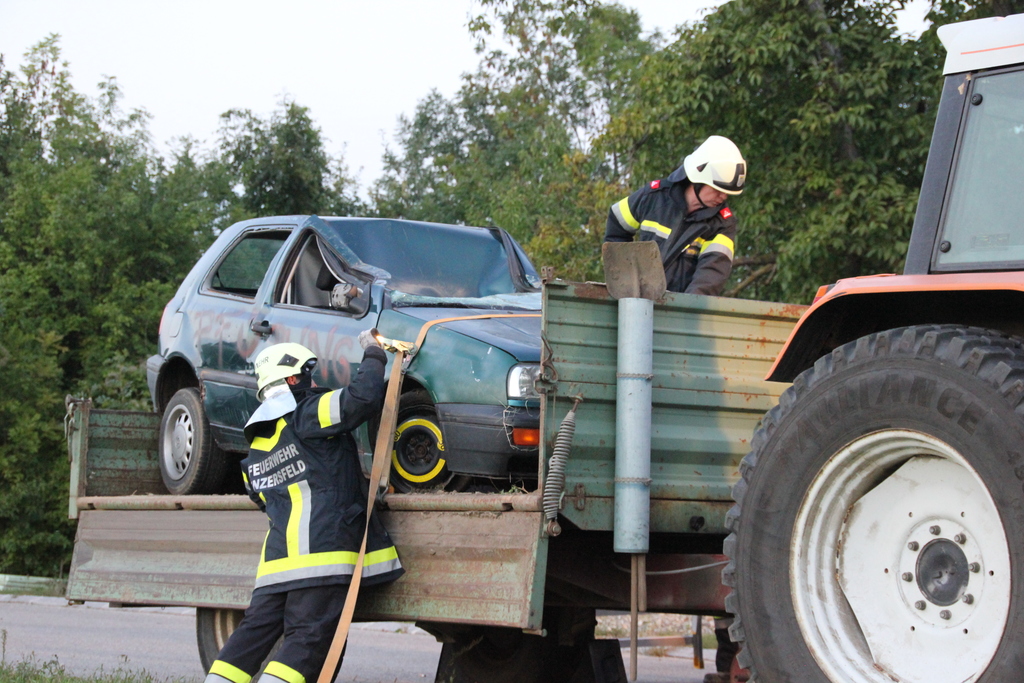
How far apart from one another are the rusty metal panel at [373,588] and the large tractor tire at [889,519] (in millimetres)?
969

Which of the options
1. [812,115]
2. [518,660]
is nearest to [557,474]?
[518,660]

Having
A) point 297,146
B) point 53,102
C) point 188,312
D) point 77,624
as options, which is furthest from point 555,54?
point 188,312

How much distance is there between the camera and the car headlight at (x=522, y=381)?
4.86 meters

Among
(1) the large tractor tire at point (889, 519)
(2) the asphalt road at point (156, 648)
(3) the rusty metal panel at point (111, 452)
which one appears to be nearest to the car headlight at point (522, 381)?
(1) the large tractor tire at point (889, 519)

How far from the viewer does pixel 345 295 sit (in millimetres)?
5742

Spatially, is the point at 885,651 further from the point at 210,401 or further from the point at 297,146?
the point at 297,146

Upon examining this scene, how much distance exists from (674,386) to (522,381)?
0.74 m

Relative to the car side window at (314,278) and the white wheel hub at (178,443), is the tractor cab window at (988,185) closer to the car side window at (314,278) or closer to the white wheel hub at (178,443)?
the car side window at (314,278)

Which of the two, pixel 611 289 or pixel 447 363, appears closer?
pixel 611 289

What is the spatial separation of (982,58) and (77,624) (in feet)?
32.5

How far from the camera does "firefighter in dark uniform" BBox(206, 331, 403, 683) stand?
4.83m

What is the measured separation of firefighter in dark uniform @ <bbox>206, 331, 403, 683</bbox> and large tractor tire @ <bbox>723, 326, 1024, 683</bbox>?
1.87m

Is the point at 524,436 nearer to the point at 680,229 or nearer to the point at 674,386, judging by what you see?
the point at 674,386

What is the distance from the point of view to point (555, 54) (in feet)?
74.2
